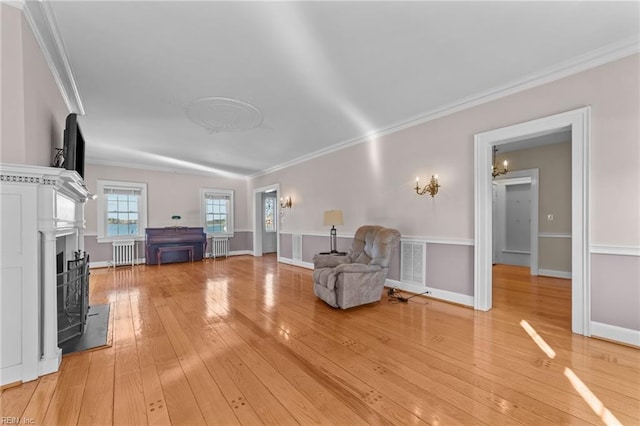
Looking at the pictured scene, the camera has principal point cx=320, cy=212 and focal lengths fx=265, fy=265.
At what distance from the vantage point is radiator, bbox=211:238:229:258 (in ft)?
27.3

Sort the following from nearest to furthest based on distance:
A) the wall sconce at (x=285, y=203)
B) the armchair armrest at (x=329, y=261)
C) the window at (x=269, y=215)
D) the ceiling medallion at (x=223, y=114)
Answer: the ceiling medallion at (x=223, y=114) < the armchair armrest at (x=329, y=261) < the wall sconce at (x=285, y=203) < the window at (x=269, y=215)

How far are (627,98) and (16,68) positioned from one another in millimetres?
5262

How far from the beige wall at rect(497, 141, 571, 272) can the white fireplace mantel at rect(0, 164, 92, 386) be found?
759cm

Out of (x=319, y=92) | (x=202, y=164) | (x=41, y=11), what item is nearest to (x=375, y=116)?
(x=319, y=92)

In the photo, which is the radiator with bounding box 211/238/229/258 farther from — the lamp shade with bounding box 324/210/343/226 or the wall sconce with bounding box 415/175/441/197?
the wall sconce with bounding box 415/175/441/197

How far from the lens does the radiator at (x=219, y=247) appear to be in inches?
328

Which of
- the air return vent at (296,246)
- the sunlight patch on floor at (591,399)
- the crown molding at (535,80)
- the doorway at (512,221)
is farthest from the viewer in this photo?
the air return vent at (296,246)

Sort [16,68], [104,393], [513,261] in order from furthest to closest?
[513,261] < [16,68] < [104,393]

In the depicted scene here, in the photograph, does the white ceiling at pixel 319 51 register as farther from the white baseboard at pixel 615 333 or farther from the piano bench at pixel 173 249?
the piano bench at pixel 173 249

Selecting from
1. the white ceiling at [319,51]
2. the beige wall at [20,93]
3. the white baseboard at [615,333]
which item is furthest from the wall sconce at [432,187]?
the beige wall at [20,93]

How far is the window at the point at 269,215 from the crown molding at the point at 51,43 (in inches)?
276

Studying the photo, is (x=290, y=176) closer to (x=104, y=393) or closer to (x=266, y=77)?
(x=266, y=77)

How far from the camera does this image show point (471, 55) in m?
2.64

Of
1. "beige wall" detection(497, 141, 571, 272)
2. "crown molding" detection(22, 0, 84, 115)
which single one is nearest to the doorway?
"beige wall" detection(497, 141, 571, 272)
